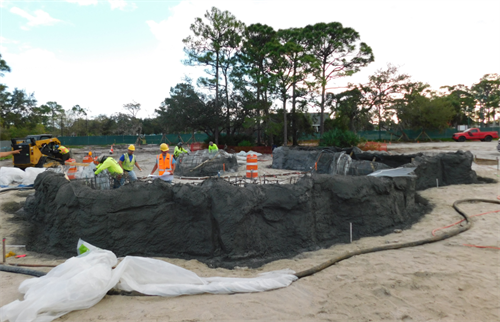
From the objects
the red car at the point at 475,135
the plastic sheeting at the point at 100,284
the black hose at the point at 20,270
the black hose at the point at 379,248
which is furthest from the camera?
the red car at the point at 475,135

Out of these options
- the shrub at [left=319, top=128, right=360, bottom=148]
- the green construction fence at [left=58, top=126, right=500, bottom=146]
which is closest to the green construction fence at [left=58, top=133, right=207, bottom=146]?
the green construction fence at [left=58, top=126, right=500, bottom=146]

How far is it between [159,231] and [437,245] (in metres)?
4.87

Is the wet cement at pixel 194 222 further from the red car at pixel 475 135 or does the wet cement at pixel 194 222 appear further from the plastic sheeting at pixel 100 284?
the red car at pixel 475 135

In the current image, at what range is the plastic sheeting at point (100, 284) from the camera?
123 inches

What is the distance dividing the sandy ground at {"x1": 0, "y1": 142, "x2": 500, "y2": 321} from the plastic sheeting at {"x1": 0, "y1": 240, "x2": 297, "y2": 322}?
0.10m

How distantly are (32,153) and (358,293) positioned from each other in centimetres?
1652

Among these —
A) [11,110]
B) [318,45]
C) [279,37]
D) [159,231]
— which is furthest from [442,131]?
[11,110]

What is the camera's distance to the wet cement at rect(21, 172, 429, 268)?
17.2ft

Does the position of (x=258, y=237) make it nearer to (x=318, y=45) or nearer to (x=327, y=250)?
(x=327, y=250)

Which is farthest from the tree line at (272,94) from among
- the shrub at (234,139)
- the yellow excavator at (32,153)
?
the yellow excavator at (32,153)

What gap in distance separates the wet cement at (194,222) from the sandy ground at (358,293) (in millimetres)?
317

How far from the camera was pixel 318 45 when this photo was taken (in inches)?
1099

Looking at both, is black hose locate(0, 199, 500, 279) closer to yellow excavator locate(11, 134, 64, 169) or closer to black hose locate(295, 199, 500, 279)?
black hose locate(295, 199, 500, 279)

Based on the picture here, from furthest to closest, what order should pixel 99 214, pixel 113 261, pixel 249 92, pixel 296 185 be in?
pixel 249 92 → pixel 296 185 → pixel 99 214 → pixel 113 261
